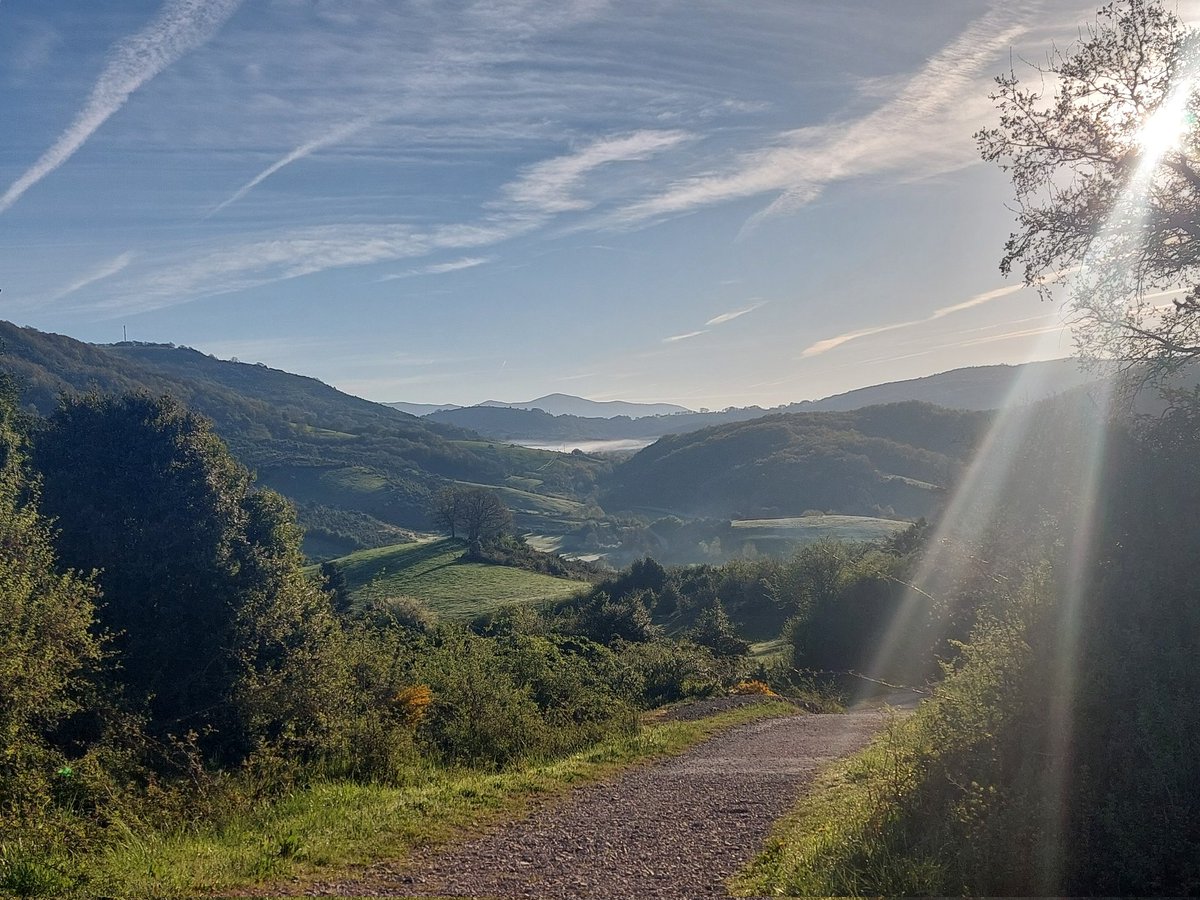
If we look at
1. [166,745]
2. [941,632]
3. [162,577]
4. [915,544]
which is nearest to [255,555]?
[162,577]

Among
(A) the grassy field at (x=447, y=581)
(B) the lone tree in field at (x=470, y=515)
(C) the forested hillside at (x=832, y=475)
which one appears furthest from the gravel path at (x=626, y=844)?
(C) the forested hillside at (x=832, y=475)

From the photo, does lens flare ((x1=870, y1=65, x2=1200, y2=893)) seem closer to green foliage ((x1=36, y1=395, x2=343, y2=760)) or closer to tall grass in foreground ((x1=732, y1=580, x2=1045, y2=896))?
tall grass in foreground ((x1=732, y1=580, x2=1045, y2=896))

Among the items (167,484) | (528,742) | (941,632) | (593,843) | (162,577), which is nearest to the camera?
(593,843)

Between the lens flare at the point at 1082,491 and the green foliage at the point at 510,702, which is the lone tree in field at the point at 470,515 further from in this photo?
the lens flare at the point at 1082,491

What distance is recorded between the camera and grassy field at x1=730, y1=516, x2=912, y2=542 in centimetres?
11400

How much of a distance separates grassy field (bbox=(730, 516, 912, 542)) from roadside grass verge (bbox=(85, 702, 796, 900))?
345 ft

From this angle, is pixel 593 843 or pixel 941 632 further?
pixel 941 632

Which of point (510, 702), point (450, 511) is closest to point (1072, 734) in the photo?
point (510, 702)

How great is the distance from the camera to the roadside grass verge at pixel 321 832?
23.2 ft

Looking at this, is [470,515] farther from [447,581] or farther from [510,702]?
[510,702]

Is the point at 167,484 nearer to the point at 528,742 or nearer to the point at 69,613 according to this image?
the point at 69,613

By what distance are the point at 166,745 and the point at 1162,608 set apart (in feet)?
48.5

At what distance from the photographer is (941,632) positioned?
30.0 metres

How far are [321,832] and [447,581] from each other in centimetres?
5706
